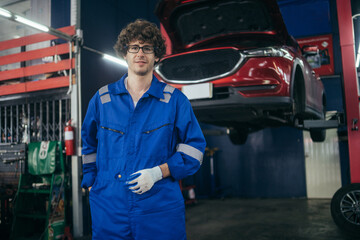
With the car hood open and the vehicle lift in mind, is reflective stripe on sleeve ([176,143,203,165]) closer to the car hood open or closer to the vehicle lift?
the car hood open

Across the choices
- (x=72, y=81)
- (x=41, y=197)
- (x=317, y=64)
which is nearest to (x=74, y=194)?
(x=41, y=197)

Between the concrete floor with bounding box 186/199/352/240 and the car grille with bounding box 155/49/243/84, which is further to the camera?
the concrete floor with bounding box 186/199/352/240

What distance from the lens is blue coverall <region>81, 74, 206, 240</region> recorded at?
1.40 metres

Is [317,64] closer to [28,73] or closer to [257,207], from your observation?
[257,207]

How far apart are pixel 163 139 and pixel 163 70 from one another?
7.36 ft

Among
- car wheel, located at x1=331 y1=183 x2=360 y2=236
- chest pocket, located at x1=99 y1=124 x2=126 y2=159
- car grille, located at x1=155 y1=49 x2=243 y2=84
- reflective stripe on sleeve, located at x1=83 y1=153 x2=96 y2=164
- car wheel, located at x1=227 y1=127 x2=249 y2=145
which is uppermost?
car grille, located at x1=155 y1=49 x2=243 y2=84

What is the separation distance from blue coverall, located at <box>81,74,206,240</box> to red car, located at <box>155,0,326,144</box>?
164 cm

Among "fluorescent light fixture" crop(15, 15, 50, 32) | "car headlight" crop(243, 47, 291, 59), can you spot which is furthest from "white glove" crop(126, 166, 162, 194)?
"fluorescent light fixture" crop(15, 15, 50, 32)

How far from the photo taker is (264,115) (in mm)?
3357

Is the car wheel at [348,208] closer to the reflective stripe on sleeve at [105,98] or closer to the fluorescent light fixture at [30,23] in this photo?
the reflective stripe on sleeve at [105,98]

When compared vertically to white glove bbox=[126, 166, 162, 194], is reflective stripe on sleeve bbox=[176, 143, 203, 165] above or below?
above

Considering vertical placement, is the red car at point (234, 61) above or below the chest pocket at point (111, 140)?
above

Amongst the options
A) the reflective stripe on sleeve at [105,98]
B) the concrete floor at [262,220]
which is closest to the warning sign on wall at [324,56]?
the concrete floor at [262,220]

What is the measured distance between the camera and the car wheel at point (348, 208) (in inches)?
142
